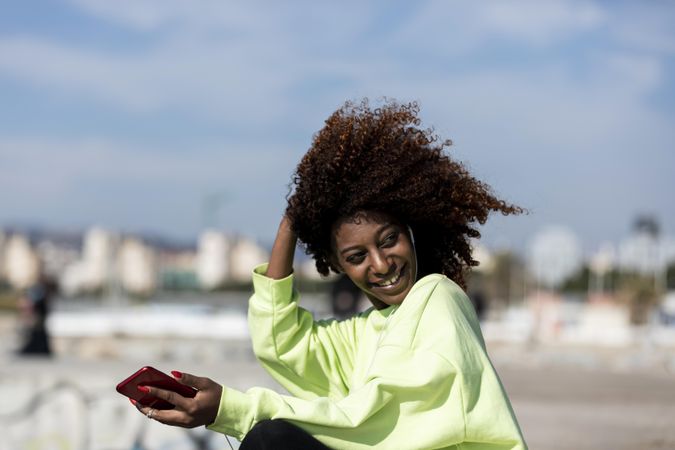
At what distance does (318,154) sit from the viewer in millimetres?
3242

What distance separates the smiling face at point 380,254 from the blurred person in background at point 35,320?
50.7 feet

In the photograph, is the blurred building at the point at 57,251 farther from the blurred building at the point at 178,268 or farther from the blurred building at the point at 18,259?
the blurred building at the point at 178,268

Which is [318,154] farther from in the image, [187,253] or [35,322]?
[187,253]

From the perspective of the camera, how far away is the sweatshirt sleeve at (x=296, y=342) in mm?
3357

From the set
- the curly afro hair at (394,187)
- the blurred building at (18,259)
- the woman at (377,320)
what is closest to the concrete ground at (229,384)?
the woman at (377,320)

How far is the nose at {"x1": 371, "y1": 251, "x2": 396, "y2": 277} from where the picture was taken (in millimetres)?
3043

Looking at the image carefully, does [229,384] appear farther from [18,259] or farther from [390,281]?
[18,259]

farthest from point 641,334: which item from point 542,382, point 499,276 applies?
point 499,276

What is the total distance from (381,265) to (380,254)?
1.6 inches

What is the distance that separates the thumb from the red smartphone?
1 centimetres

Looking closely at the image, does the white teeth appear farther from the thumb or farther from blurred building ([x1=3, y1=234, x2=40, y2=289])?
blurred building ([x1=3, y1=234, x2=40, y2=289])

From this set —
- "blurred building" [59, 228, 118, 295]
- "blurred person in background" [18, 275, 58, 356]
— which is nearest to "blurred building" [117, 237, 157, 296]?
"blurred building" [59, 228, 118, 295]

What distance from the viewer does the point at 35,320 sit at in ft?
58.4

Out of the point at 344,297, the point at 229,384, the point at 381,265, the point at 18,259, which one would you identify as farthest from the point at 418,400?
the point at 18,259
